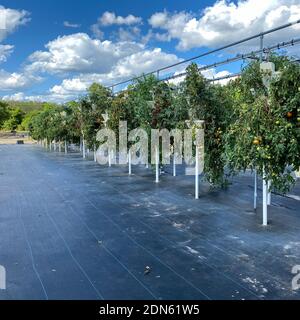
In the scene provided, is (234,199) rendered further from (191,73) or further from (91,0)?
(91,0)

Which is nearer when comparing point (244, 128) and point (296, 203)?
point (244, 128)

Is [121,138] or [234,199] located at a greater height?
[121,138]

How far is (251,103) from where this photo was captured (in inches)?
197

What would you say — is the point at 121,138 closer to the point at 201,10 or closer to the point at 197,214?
the point at 201,10

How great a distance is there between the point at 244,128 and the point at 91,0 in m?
9.41

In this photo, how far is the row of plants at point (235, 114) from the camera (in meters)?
4.60

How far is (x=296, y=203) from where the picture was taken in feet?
21.3

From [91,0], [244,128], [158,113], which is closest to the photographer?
[244,128]

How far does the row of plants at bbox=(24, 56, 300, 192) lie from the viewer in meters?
4.60

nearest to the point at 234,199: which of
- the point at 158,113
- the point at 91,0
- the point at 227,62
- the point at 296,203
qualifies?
the point at 296,203

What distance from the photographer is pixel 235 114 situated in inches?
215
